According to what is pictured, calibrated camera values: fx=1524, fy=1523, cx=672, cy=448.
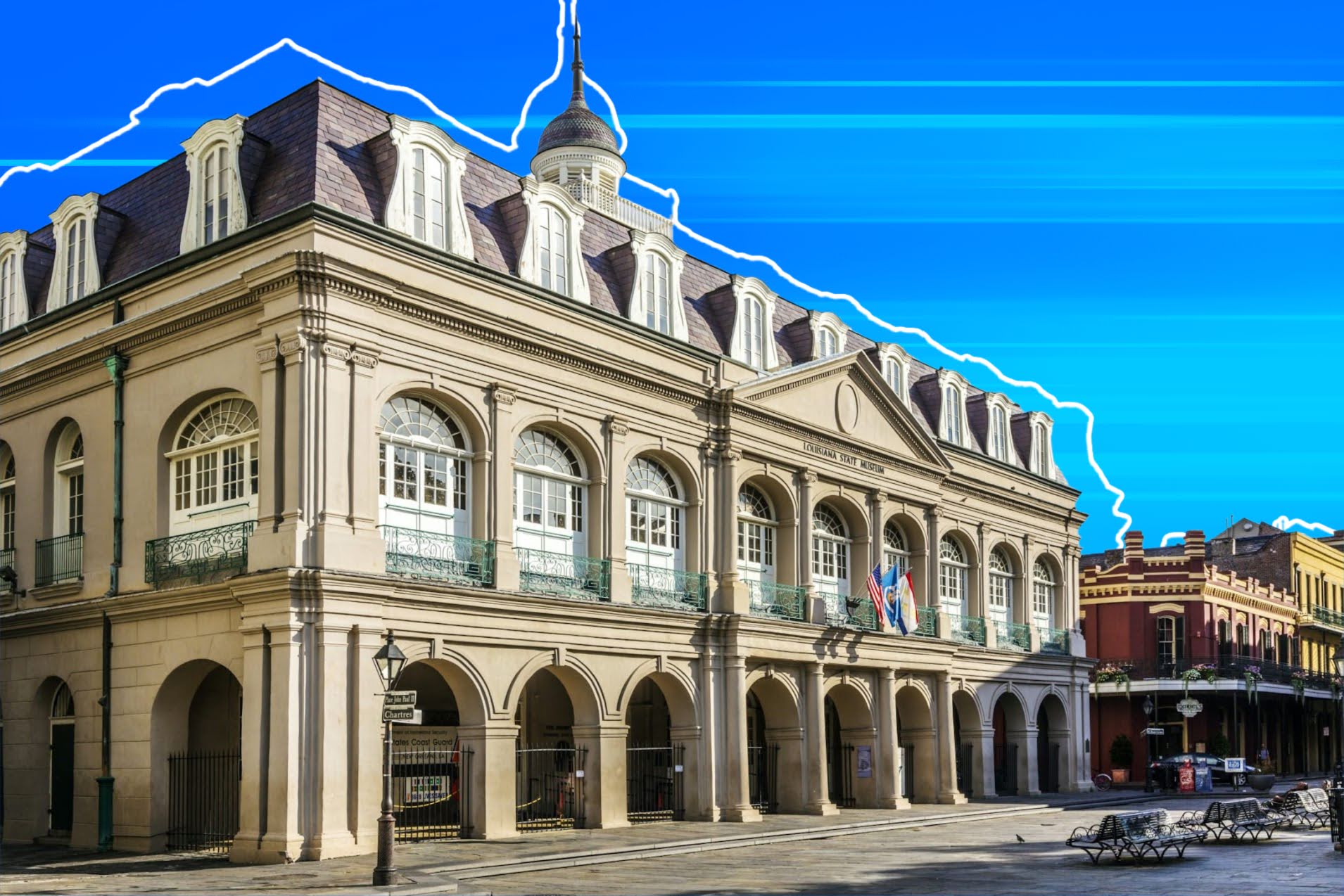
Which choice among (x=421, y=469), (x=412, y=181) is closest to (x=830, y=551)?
(x=421, y=469)

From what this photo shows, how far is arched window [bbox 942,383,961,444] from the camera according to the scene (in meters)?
46.4

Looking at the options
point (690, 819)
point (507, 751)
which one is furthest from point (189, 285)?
point (690, 819)

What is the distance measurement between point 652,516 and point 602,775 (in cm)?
612

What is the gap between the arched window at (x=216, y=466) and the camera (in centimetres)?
2772

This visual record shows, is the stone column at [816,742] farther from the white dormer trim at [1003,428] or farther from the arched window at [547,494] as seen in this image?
the white dormer trim at [1003,428]

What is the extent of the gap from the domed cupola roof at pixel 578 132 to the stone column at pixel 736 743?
17599mm

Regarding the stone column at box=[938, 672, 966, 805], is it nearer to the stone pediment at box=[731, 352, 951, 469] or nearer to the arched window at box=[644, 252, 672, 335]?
the stone pediment at box=[731, 352, 951, 469]

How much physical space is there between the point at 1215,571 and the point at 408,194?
44539 mm

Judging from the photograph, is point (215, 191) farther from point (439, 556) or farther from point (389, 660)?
point (389, 660)

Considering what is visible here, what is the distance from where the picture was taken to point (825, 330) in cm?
4122

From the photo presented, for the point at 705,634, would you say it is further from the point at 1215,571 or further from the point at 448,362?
the point at 1215,571

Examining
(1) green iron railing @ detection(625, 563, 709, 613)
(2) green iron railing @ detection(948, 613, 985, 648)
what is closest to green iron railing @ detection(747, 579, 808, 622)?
(1) green iron railing @ detection(625, 563, 709, 613)

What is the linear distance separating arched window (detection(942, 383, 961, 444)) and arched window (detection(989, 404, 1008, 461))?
2.15 meters

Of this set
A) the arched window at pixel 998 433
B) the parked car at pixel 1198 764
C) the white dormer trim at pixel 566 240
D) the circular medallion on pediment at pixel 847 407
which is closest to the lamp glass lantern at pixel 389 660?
the white dormer trim at pixel 566 240
